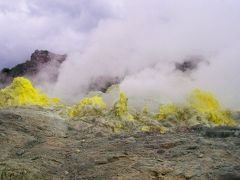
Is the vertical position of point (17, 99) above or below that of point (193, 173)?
above

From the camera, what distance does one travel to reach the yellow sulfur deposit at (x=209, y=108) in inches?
1622

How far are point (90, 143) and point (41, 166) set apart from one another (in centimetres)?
323

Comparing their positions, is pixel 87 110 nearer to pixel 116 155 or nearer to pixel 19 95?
pixel 19 95

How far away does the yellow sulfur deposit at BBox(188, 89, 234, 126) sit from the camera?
4119 centimetres

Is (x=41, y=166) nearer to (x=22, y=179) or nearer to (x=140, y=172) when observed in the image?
(x=22, y=179)

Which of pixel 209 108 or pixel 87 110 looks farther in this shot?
pixel 209 108

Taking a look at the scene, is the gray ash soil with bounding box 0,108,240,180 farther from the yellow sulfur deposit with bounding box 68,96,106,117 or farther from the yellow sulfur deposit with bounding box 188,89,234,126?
the yellow sulfur deposit with bounding box 188,89,234,126

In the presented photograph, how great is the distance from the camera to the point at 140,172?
15.9m

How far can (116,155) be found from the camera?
17.6 meters

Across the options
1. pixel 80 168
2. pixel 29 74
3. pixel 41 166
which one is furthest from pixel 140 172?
pixel 29 74

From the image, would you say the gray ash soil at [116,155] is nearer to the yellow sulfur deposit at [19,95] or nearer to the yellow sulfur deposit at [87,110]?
the yellow sulfur deposit at [87,110]

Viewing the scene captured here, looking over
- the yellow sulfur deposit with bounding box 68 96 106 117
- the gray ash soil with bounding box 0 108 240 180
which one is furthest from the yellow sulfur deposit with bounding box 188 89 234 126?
the gray ash soil with bounding box 0 108 240 180

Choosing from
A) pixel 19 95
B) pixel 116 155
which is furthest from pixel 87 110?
pixel 116 155

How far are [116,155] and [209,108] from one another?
28.3 m
